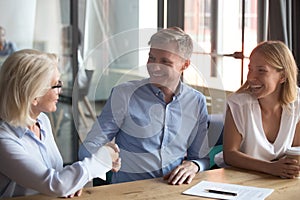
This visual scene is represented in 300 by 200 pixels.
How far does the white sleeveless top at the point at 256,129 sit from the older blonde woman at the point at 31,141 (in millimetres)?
651

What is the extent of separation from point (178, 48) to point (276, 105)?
0.53 meters

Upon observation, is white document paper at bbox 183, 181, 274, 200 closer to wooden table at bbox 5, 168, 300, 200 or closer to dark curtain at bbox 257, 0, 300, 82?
wooden table at bbox 5, 168, 300, 200

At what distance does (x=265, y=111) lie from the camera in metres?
2.20

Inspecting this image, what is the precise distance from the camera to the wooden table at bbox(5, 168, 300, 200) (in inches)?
65.1

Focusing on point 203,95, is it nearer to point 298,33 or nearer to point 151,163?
point 151,163

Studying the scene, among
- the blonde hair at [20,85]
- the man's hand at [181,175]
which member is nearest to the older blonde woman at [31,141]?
the blonde hair at [20,85]

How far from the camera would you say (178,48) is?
208 cm

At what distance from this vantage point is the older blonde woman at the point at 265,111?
2129 millimetres

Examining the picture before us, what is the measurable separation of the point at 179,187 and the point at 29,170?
54 cm

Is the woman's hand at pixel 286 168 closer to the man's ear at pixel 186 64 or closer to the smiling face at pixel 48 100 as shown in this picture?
the man's ear at pixel 186 64

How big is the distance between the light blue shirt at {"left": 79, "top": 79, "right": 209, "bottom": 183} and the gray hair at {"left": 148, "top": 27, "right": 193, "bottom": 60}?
6.6 inches

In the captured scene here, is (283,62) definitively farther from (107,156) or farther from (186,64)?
(107,156)

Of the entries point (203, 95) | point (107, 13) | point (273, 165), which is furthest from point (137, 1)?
point (273, 165)

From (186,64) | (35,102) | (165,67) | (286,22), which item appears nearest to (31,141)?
(35,102)
